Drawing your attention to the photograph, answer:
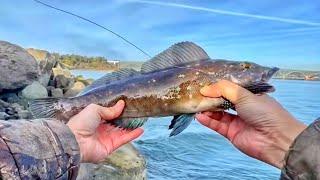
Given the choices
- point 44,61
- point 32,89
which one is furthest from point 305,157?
point 44,61

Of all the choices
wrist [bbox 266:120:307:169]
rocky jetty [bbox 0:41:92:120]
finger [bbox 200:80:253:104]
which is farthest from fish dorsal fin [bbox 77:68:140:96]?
rocky jetty [bbox 0:41:92:120]

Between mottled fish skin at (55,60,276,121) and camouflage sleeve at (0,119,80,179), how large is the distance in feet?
2.05

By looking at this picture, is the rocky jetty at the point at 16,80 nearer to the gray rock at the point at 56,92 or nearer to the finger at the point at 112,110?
the gray rock at the point at 56,92

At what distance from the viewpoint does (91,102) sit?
3.75 meters

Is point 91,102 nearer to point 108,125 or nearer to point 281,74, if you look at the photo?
point 108,125

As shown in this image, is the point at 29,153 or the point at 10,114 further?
the point at 10,114

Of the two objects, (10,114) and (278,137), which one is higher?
(278,137)

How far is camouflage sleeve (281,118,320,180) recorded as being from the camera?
275 centimetres

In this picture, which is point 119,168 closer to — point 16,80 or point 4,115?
point 4,115

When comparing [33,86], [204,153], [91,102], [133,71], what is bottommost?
[204,153]

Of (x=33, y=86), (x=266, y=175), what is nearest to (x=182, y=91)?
(x=266, y=175)

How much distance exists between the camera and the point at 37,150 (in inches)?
109

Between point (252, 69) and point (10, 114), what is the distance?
1362cm

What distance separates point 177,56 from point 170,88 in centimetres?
23
